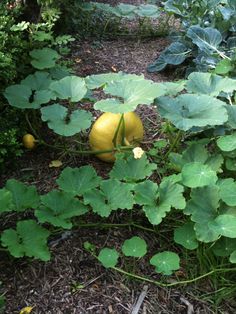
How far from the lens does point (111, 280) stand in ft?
6.43

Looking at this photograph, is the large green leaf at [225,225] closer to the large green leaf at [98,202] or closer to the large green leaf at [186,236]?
the large green leaf at [186,236]

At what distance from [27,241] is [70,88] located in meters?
0.93

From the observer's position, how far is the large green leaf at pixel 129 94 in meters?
2.18

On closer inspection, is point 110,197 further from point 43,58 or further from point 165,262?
point 43,58

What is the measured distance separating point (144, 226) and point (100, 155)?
19.6 inches

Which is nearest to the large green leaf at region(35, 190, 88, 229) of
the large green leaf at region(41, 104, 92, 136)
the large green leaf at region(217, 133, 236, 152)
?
the large green leaf at region(41, 104, 92, 136)

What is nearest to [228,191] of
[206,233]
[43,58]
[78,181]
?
[206,233]

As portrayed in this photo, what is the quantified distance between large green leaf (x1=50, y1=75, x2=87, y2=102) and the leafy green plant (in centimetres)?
113

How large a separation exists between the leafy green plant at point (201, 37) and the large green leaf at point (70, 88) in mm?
1127

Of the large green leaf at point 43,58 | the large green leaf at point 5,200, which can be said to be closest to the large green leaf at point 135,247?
the large green leaf at point 5,200

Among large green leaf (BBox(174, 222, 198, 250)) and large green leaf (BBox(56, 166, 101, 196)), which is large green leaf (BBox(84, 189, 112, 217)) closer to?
large green leaf (BBox(56, 166, 101, 196))

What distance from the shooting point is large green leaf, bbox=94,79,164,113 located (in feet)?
7.16

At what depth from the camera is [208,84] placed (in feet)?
8.08

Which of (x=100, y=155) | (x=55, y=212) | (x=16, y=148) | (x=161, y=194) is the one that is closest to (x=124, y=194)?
(x=161, y=194)
